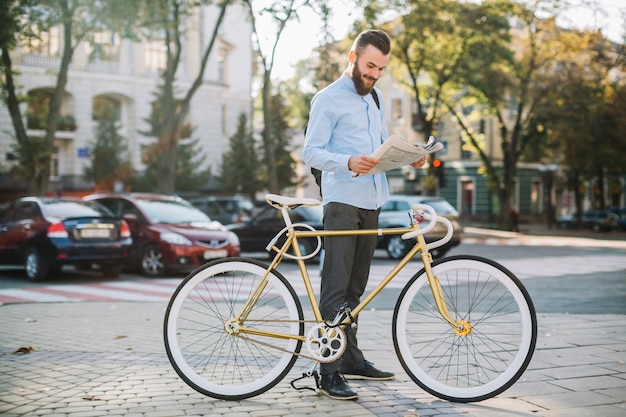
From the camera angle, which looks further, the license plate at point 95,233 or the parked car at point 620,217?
the parked car at point 620,217

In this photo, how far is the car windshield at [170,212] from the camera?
594 inches

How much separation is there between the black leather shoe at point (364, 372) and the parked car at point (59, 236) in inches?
372

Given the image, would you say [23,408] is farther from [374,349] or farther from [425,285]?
[374,349]

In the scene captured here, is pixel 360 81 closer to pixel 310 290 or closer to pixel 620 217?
pixel 310 290

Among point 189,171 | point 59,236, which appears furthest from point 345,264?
point 189,171

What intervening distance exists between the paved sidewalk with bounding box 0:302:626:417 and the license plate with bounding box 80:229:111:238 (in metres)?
6.32

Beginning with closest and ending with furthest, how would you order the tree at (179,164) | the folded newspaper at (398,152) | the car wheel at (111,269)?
1. the folded newspaper at (398,152)
2. the car wheel at (111,269)
3. the tree at (179,164)

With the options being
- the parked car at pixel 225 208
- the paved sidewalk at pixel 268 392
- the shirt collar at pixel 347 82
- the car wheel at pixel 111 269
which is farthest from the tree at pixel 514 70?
the shirt collar at pixel 347 82

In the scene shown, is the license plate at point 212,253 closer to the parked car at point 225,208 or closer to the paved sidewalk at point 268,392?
the paved sidewalk at point 268,392

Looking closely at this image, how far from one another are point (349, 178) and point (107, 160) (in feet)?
135

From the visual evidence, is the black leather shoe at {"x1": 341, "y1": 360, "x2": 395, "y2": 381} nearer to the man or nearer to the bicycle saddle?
the man

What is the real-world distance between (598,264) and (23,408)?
1507 cm

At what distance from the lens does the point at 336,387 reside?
4574 mm

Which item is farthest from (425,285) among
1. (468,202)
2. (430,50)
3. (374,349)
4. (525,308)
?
(468,202)
